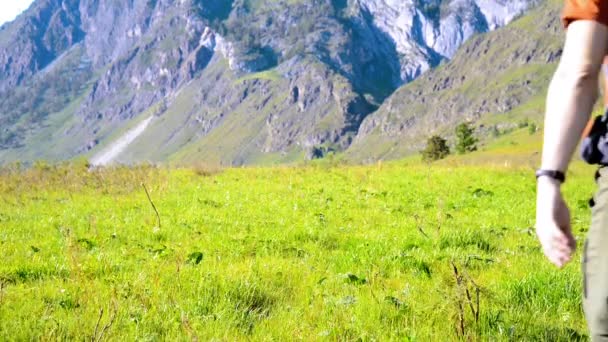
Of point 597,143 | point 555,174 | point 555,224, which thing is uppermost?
point 597,143

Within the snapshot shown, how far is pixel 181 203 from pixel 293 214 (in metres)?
4.36

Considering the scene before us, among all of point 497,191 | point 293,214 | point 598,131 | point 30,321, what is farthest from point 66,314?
point 497,191

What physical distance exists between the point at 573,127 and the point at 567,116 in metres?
0.07

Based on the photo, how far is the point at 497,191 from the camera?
20.2m

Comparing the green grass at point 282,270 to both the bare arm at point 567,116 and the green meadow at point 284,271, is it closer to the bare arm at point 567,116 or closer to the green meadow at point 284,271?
the green meadow at point 284,271

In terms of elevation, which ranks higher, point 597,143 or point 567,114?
point 567,114

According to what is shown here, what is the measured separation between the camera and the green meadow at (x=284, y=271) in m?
5.18

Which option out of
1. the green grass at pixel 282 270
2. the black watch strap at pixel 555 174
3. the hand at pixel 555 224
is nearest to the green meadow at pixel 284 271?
the green grass at pixel 282 270

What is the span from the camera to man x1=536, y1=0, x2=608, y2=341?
2.75 metres

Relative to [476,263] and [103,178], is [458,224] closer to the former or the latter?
[476,263]

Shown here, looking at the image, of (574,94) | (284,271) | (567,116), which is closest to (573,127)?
(567,116)

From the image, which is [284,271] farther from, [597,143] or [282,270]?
[597,143]

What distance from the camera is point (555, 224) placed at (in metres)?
2.83

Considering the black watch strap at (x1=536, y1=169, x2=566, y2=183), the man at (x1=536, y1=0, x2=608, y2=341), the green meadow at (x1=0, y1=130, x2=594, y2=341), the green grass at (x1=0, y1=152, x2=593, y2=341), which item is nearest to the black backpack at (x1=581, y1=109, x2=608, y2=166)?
the man at (x1=536, y1=0, x2=608, y2=341)
